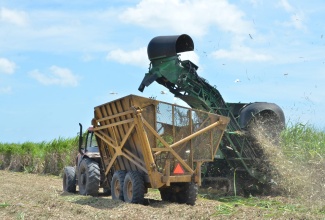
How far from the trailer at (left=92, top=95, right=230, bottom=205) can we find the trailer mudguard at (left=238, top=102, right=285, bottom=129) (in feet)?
8.73

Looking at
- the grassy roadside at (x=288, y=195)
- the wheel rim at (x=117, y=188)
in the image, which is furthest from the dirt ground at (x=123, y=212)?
the wheel rim at (x=117, y=188)

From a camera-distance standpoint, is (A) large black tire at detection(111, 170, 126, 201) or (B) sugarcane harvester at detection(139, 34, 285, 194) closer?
(A) large black tire at detection(111, 170, 126, 201)

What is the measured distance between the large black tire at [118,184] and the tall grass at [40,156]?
1361cm

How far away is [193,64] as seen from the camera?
15320mm

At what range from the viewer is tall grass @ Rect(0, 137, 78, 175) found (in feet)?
89.2

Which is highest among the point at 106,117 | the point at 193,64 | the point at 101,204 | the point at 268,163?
the point at 193,64

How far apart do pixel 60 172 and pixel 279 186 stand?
14343mm

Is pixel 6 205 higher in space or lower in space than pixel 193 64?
lower

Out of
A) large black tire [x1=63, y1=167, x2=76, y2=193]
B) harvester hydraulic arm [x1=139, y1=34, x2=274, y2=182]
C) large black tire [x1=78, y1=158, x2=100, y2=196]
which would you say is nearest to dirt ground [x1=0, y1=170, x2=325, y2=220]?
large black tire [x1=78, y1=158, x2=100, y2=196]

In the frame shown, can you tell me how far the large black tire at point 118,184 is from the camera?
12547mm

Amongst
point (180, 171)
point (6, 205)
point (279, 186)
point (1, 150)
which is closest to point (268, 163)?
point (279, 186)

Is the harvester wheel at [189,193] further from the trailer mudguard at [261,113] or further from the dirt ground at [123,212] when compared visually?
the trailer mudguard at [261,113]

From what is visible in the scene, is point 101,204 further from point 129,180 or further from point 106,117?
point 106,117

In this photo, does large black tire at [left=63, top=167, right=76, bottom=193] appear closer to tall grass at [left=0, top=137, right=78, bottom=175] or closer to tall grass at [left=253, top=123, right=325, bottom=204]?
tall grass at [left=253, top=123, right=325, bottom=204]
